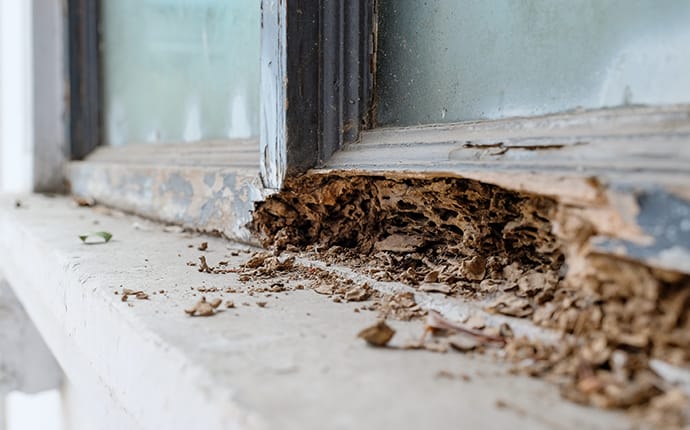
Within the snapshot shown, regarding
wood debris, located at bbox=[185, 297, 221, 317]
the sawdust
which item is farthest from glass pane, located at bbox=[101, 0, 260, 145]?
wood debris, located at bbox=[185, 297, 221, 317]

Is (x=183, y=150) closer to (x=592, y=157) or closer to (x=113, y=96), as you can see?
(x=113, y=96)

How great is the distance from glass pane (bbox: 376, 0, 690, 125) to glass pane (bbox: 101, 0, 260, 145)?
46cm

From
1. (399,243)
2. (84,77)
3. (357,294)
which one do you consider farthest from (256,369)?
(84,77)

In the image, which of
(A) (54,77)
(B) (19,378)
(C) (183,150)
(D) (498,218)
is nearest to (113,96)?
(A) (54,77)

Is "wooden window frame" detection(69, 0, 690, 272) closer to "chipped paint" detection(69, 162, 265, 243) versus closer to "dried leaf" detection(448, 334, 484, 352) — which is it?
"chipped paint" detection(69, 162, 265, 243)

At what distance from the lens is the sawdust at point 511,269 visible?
0.39 metres

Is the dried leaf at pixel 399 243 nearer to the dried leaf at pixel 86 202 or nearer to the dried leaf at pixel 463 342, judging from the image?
the dried leaf at pixel 463 342

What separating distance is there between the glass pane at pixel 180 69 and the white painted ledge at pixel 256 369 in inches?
21.7

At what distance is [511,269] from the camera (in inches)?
24.2

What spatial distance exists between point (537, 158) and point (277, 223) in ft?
1.68

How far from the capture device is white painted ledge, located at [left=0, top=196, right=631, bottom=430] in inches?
14.2

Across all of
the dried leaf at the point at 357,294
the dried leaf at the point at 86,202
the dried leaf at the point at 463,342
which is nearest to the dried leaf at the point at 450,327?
the dried leaf at the point at 463,342

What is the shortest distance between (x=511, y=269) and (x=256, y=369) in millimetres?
318

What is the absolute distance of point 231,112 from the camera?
4.31ft
